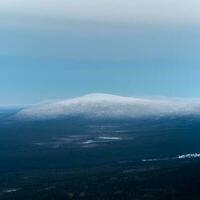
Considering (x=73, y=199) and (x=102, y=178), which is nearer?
(x=73, y=199)

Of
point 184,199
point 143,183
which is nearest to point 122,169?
point 143,183

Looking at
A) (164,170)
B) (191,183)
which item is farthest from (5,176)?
(191,183)

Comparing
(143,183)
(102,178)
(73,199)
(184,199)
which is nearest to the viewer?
(184,199)

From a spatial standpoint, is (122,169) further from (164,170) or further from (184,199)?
(184,199)

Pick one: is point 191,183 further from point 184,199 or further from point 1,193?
point 1,193

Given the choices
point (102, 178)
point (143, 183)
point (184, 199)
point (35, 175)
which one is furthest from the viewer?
point (35, 175)

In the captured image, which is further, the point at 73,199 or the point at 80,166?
the point at 80,166

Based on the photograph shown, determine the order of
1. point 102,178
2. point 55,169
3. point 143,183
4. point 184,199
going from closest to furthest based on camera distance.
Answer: point 184,199 < point 143,183 < point 102,178 < point 55,169

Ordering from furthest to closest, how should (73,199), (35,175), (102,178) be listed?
(35,175) → (102,178) → (73,199)
